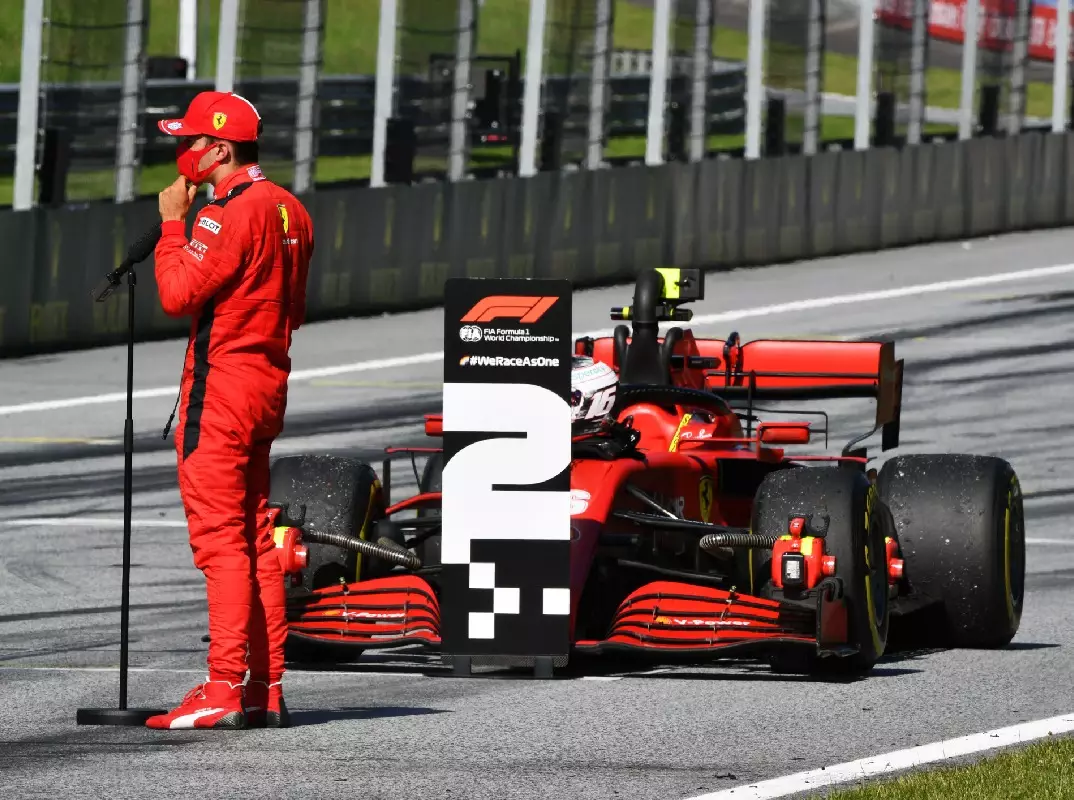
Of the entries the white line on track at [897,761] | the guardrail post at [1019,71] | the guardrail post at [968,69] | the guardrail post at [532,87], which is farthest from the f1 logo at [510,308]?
the guardrail post at [1019,71]

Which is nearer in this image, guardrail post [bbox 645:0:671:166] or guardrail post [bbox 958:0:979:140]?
guardrail post [bbox 645:0:671:166]

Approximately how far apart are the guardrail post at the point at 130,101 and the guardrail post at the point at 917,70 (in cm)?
1189

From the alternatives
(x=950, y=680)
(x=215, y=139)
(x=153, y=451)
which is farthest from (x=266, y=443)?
(x=153, y=451)

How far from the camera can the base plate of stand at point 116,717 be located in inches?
328

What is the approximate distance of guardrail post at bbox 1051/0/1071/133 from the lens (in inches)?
1337

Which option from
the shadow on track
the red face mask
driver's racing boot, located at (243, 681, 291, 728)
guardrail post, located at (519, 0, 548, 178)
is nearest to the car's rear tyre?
the shadow on track

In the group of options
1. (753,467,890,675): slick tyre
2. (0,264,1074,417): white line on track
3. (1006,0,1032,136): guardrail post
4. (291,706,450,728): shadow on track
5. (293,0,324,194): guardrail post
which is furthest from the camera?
(1006,0,1032,136): guardrail post

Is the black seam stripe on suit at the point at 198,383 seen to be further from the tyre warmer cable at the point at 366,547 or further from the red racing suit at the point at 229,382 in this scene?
the tyre warmer cable at the point at 366,547

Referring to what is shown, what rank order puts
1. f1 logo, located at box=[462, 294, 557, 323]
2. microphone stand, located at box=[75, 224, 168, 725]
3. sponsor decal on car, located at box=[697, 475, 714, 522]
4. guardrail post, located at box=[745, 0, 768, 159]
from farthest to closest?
guardrail post, located at box=[745, 0, 768, 159]
sponsor decal on car, located at box=[697, 475, 714, 522]
f1 logo, located at box=[462, 294, 557, 323]
microphone stand, located at box=[75, 224, 168, 725]

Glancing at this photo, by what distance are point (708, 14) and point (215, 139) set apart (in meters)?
20.8

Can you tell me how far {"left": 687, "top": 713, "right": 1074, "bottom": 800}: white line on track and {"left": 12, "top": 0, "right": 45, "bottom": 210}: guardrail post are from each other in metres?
14.3

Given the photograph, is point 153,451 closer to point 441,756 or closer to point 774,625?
point 774,625

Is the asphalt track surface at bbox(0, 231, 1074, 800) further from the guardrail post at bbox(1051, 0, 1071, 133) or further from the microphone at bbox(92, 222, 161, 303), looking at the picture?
the guardrail post at bbox(1051, 0, 1071, 133)

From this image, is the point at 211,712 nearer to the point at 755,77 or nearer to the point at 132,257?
the point at 132,257
